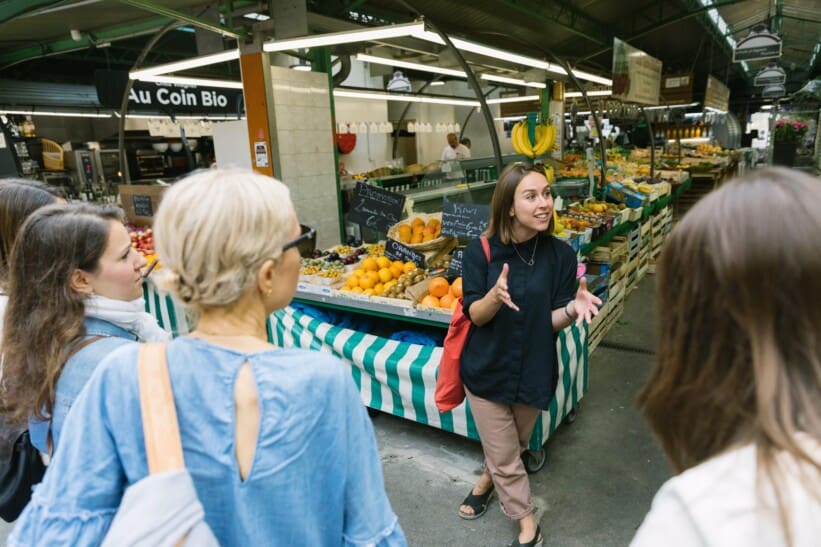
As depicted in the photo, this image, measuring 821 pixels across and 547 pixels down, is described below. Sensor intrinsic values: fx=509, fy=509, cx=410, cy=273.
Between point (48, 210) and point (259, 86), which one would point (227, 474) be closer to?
point (48, 210)

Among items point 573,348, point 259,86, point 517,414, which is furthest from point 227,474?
point 259,86

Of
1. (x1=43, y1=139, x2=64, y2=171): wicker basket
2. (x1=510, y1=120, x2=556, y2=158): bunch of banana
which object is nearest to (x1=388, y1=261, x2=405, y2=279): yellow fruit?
(x1=510, y1=120, x2=556, y2=158): bunch of banana

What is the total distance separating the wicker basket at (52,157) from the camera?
1202 cm

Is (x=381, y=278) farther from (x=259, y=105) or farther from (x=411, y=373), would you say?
(x=259, y=105)

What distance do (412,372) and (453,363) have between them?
71 centimetres

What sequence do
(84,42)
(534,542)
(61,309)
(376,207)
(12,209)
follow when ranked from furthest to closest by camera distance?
(84,42)
(376,207)
(534,542)
(12,209)
(61,309)

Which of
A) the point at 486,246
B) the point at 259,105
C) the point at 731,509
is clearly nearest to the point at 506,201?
the point at 486,246

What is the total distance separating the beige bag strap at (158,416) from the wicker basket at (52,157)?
1376 centimetres

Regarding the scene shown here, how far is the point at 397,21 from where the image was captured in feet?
21.5

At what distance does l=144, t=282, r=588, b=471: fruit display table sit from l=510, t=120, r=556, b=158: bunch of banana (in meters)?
2.69

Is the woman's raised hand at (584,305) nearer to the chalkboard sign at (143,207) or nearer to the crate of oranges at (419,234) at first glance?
the crate of oranges at (419,234)

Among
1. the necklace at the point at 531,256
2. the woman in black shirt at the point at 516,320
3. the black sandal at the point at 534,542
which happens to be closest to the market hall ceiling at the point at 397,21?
the woman in black shirt at the point at 516,320

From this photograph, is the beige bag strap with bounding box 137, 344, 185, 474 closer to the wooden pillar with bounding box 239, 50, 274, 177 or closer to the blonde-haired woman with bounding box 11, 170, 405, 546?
the blonde-haired woman with bounding box 11, 170, 405, 546

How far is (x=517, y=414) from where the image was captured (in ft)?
8.29
